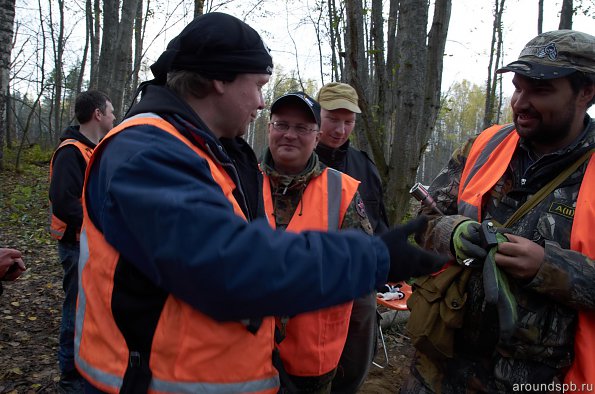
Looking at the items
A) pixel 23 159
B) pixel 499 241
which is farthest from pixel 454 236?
pixel 23 159

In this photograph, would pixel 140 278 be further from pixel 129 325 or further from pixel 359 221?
pixel 359 221

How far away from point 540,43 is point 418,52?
249 cm

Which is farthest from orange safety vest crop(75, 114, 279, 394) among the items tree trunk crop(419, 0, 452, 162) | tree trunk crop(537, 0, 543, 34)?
tree trunk crop(537, 0, 543, 34)

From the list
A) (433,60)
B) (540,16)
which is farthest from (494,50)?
(433,60)

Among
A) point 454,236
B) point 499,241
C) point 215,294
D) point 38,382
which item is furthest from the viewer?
point 38,382

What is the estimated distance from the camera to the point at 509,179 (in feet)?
7.27

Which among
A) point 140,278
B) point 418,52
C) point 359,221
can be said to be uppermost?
point 418,52

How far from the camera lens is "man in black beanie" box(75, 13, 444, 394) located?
106cm

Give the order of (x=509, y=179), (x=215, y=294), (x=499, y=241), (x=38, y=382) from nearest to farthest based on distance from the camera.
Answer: (x=215, y=294) → (x=499, y=241) → (x=509, y=179) → (x=38, y=382)

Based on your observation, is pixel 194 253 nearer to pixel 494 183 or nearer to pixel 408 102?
pixel 494 183

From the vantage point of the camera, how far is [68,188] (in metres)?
3.62

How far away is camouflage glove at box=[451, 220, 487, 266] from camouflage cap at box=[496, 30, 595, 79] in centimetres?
77

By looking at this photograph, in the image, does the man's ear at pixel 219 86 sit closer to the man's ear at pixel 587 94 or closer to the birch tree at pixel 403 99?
the man's ear at pixel 587 94

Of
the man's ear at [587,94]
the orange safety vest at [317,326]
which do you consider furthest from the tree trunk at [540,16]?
the orange safety vest at [317,326]
